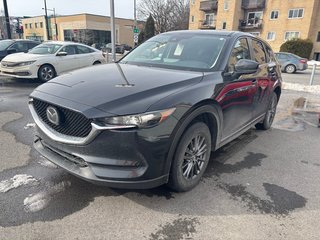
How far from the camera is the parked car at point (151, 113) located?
92.4 inches

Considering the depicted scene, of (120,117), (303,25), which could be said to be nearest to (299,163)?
(120,117)

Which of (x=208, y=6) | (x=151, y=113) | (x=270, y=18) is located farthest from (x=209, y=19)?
(x=151, y=113)

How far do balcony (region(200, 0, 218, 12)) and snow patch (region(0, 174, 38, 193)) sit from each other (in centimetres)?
4566

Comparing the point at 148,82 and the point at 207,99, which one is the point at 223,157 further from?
the point at 148,82

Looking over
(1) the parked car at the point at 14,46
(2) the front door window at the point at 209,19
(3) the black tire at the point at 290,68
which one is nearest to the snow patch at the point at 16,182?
(1) the parked car at the point at 14,46

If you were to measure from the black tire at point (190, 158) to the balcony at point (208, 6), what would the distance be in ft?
148

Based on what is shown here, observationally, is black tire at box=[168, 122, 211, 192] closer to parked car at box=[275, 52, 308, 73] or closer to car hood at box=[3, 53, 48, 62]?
car hood at box=[3, 53, 48, 62]

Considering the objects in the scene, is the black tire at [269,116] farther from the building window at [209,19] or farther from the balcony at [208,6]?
the building window at [209,19]

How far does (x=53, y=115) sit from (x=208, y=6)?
46.5 meters

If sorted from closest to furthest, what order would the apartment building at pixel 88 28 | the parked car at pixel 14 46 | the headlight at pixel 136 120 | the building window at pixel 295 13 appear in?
the headlight at pixel 136 120, the parked car at pixel 14 46, the building window at pixel 295 13, the apartment building at pixel 88 28

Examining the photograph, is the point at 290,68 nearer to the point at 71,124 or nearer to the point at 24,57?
the point at 24,57

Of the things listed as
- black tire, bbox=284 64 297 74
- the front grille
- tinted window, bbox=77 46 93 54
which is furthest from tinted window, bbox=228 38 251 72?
black tire, bbox=284 64 297 74

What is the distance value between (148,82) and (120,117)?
0.65 meters

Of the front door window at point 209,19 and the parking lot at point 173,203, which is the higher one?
the front door window at point 209,19
